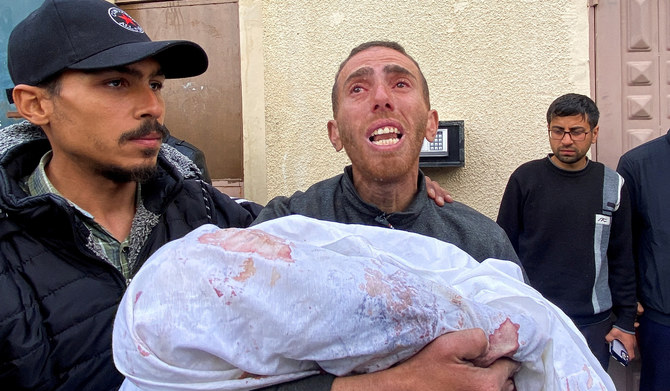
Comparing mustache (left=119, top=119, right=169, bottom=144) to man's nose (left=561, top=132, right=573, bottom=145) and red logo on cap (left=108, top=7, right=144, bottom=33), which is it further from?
man's nose (left=561, top=132, right=573, bottom=145)

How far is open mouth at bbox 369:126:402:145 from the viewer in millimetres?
1622

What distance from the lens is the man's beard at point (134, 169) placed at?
1711 mm

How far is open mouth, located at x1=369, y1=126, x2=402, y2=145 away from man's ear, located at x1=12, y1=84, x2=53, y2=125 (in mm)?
1072

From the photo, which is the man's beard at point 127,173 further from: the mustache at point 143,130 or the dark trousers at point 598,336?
the dark trousers at point 598,336

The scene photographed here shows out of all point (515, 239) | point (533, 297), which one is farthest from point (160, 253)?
point (515, 239)

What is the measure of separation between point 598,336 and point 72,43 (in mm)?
3211

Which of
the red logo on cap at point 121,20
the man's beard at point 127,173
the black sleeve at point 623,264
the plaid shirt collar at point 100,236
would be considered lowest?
the black sleeve at point 623,264

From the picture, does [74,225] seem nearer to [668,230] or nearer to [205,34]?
[205,34]

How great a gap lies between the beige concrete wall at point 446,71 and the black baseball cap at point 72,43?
206cm

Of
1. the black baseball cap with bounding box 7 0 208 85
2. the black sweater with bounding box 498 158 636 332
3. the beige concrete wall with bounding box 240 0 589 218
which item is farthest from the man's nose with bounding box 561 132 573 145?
the black baseball cap with bounding box 7 0 208 85

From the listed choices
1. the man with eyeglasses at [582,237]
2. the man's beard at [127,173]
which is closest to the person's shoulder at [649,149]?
the man with eyeglasses at [582,237]

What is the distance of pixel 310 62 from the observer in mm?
3719

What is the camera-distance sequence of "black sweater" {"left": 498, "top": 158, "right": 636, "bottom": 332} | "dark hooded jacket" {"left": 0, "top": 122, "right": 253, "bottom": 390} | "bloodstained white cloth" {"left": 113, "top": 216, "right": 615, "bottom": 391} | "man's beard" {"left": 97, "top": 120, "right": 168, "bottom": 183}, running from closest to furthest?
1. "bloodstained white cloth" {"left": 113, "top": 216, "right": 615, "bottom": 391}
2. "dark hooded jacket" {"left": 0, "top": 122, "right": 253, "bottom": 390}
3. "man's beard" {"left": 97, "top": 120, "right": 168, "bottom": 183}
4. "black sweater" {"left": 498, "top": 158, "right": 636, "bottom": 332}

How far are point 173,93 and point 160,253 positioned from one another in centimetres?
329
